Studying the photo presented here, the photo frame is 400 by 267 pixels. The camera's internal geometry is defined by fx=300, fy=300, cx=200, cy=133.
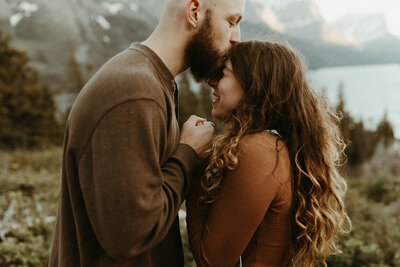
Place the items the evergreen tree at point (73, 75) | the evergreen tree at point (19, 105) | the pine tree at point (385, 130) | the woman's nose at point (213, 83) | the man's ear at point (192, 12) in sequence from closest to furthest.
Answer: the man's ear at point (192, 12)
the woman's nose at point (213, 83)
the evergreen tree at point (19, 105)
the evergreen tree at point (73, 75)
the pine tree at point (385, 130)

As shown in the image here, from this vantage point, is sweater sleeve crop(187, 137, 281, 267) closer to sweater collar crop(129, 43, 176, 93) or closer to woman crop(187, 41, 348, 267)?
woman crop(187, 41, 348, 267)

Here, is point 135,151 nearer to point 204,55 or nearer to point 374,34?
point 204,55

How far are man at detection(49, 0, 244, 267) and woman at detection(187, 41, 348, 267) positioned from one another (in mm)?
174

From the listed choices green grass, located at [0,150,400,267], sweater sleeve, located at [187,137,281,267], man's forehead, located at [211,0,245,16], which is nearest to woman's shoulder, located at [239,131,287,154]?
sweater sleeve, located at [187,137,281,267]

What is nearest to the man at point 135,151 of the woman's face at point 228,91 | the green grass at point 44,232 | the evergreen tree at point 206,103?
the woman's face at point 228,91

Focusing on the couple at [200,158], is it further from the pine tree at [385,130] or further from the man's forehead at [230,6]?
the pine tree at [385,130]

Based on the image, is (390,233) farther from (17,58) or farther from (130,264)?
(17,58)

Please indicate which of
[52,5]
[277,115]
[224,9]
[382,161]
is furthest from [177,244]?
[52,5]

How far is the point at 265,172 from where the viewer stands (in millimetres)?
1470

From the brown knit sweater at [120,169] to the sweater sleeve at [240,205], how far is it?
229 millimetres

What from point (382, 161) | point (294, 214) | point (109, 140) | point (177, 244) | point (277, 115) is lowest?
point (382, 161)

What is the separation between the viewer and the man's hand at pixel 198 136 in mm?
1590

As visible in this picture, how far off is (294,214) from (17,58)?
22072 millimetres

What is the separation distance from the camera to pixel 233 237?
1498 mm
